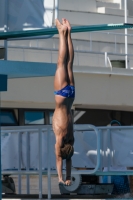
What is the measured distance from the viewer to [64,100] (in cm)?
579

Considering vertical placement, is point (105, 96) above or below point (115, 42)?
below

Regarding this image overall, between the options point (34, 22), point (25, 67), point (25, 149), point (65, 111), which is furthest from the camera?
point (25, 149)

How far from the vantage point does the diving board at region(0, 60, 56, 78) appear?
7379mm

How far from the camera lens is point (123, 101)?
57.9 ft

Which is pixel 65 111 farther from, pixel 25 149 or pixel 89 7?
pixel 89 7

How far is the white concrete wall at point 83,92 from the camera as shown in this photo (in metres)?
16.0

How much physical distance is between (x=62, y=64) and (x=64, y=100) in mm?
380

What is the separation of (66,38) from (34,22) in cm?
220

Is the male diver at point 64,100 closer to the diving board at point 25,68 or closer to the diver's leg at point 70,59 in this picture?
the diver's leg at point 70,59

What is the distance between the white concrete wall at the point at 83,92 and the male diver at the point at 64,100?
31.7 feet

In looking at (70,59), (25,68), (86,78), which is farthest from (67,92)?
(86,78)

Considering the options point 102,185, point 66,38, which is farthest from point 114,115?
point 66,38

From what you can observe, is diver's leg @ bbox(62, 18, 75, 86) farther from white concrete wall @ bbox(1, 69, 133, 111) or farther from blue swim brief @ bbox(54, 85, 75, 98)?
white concrete wall @ bbox(1, 69, 133, 111)

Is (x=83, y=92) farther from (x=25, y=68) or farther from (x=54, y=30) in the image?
(x=54, y=30)
